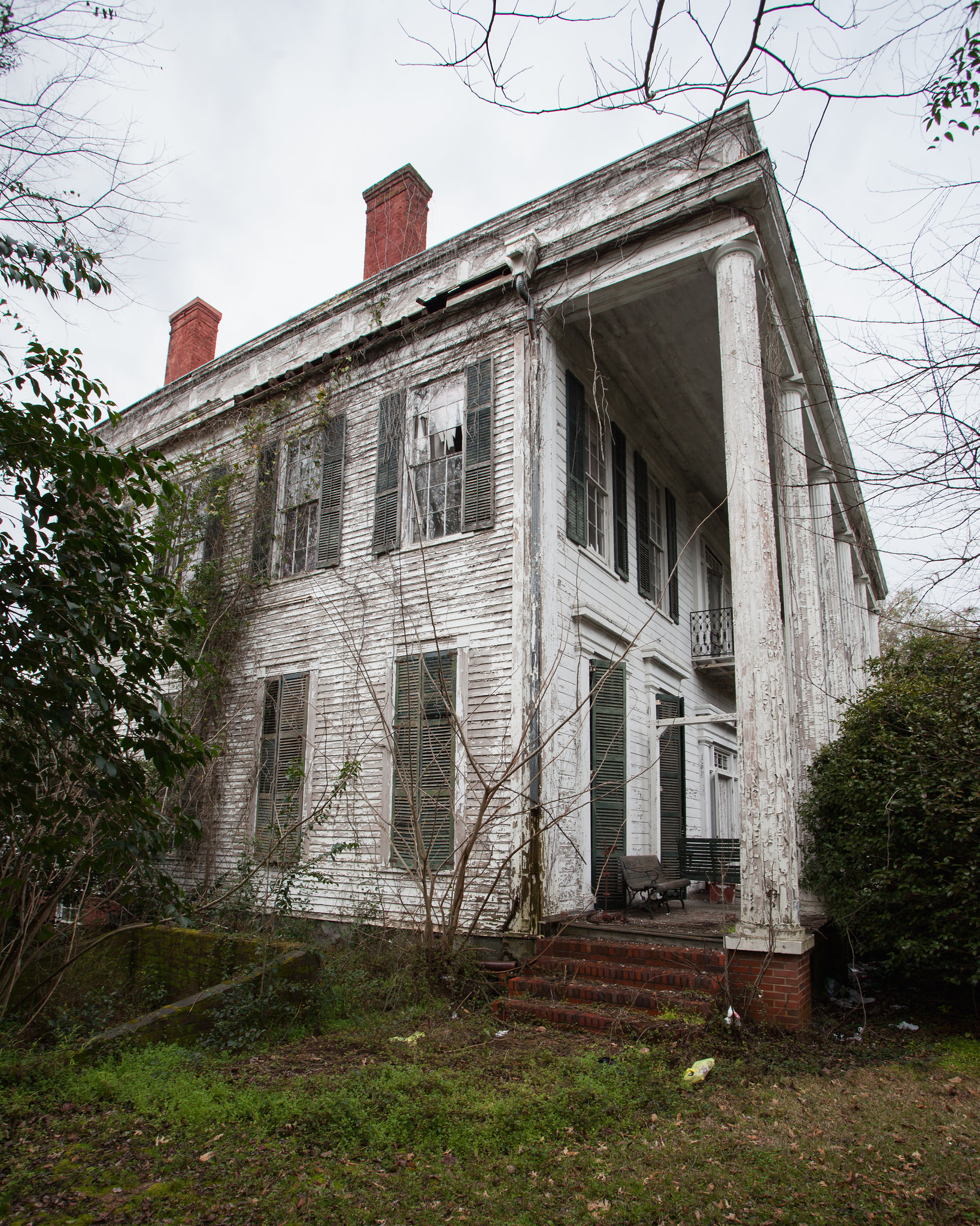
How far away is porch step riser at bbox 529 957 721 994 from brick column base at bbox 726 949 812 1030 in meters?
0.18

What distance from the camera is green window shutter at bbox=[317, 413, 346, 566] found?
10297 mm

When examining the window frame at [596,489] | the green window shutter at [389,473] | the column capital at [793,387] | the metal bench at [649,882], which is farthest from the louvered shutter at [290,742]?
the column capital at [793,387]

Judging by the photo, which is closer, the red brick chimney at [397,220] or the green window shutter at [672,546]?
the red brick chimney at [397,220]

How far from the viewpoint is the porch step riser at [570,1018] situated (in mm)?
5695

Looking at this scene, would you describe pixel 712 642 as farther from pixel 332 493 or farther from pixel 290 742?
pixel 290 742

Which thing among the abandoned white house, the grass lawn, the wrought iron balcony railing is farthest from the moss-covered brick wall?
the wrought iron balcony railing

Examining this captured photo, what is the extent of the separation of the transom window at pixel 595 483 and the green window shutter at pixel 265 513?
14.7 feet

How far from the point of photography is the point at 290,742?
10.1 meters

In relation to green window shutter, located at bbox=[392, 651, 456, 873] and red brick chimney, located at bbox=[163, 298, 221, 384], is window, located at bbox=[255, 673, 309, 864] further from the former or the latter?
red brick chimney, located at bbox=[163, 298, 221, 384]

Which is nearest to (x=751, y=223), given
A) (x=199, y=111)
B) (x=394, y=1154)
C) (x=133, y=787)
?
(x=199, y=111)

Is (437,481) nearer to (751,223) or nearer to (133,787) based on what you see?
(751,223)

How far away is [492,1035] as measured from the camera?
5.88 metres

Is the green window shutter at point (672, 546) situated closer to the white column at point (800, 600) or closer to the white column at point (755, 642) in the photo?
the white column at point (800, 600)

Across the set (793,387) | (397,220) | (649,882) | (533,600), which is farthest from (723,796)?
(397,220)
